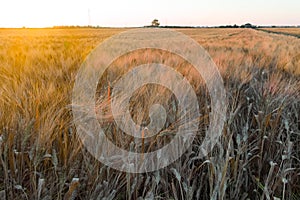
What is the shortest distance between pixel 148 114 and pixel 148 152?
30cm

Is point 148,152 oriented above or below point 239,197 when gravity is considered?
above

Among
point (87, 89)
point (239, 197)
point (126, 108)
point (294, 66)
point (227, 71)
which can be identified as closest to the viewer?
point (239, 197)

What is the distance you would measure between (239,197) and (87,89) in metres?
0.95

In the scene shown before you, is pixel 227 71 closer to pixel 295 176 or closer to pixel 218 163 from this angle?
pixel 295 176

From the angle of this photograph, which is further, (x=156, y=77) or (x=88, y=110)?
(x=156, y=77)

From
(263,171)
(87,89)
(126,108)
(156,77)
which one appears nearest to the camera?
(263,171)

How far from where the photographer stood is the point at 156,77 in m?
1.85

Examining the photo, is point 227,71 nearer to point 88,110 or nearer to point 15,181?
point 88,110

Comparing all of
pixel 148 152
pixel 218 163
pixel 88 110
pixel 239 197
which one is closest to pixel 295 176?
pixel 239 197

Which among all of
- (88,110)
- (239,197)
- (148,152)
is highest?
(88,110)

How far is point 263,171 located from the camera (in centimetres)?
117

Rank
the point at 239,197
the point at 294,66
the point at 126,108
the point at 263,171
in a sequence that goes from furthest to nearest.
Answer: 1. the point at 294,66
2. the point at 126,108
3. the point at 263,171
4. the point at 239,197

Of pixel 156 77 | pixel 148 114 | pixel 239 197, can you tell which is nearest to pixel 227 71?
pixel 156 77

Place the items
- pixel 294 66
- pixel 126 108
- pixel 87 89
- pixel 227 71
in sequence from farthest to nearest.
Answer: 1. pixel 294 66
2. pixel 227 71
3. pixel 87 89
4. pixel 126 108
